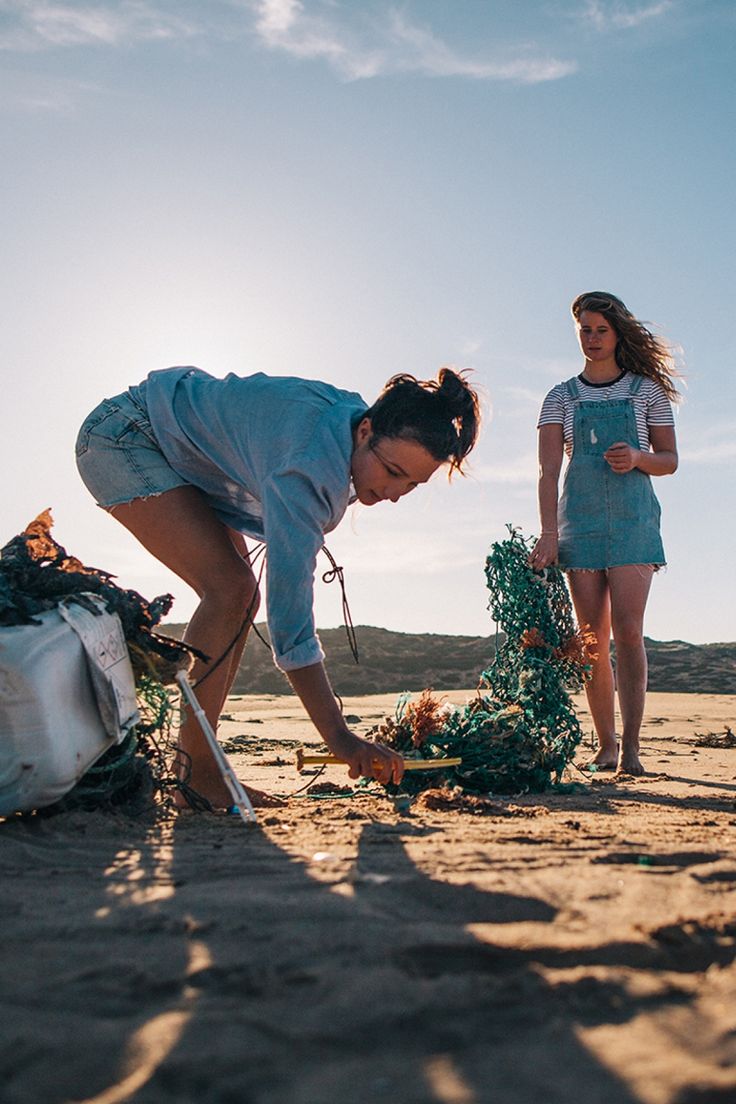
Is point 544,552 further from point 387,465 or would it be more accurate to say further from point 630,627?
point 387,465

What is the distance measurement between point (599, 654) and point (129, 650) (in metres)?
2.65

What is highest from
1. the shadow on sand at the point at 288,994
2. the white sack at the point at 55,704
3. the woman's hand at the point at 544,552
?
the woman's hand at the point at 544,552

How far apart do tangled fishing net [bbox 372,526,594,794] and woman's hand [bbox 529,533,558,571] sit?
46 mm

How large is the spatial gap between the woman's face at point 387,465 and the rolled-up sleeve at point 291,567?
0.25 metres

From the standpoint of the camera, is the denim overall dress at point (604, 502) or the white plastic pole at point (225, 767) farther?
the denim overall dress at point (604, 502)

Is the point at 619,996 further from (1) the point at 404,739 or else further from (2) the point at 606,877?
(1) the point at 404,739

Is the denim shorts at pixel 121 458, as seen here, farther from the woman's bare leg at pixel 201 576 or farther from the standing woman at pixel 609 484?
the standing woman at pixel 609 484

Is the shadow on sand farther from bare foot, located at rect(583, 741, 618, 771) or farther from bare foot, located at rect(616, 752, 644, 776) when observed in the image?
bare foot, located at rect(583, 741, 618, 771)

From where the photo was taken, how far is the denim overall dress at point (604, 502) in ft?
16.5

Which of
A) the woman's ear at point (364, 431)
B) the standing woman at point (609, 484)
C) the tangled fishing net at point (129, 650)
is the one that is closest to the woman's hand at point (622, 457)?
the standing woman at point (609, 484)

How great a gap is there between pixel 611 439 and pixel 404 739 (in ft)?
7.06

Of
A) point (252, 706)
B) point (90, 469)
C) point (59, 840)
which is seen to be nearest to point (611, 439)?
point (90, 469)

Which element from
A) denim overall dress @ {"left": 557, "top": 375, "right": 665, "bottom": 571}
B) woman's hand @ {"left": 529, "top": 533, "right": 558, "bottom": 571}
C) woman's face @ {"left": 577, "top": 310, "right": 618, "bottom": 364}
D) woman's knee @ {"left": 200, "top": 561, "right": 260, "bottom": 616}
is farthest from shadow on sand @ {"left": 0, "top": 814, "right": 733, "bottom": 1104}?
woman's face @ {"left": 577, "top": 310, "right": 618, "bottom": 364}

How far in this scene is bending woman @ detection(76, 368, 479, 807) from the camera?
290 centimetres
